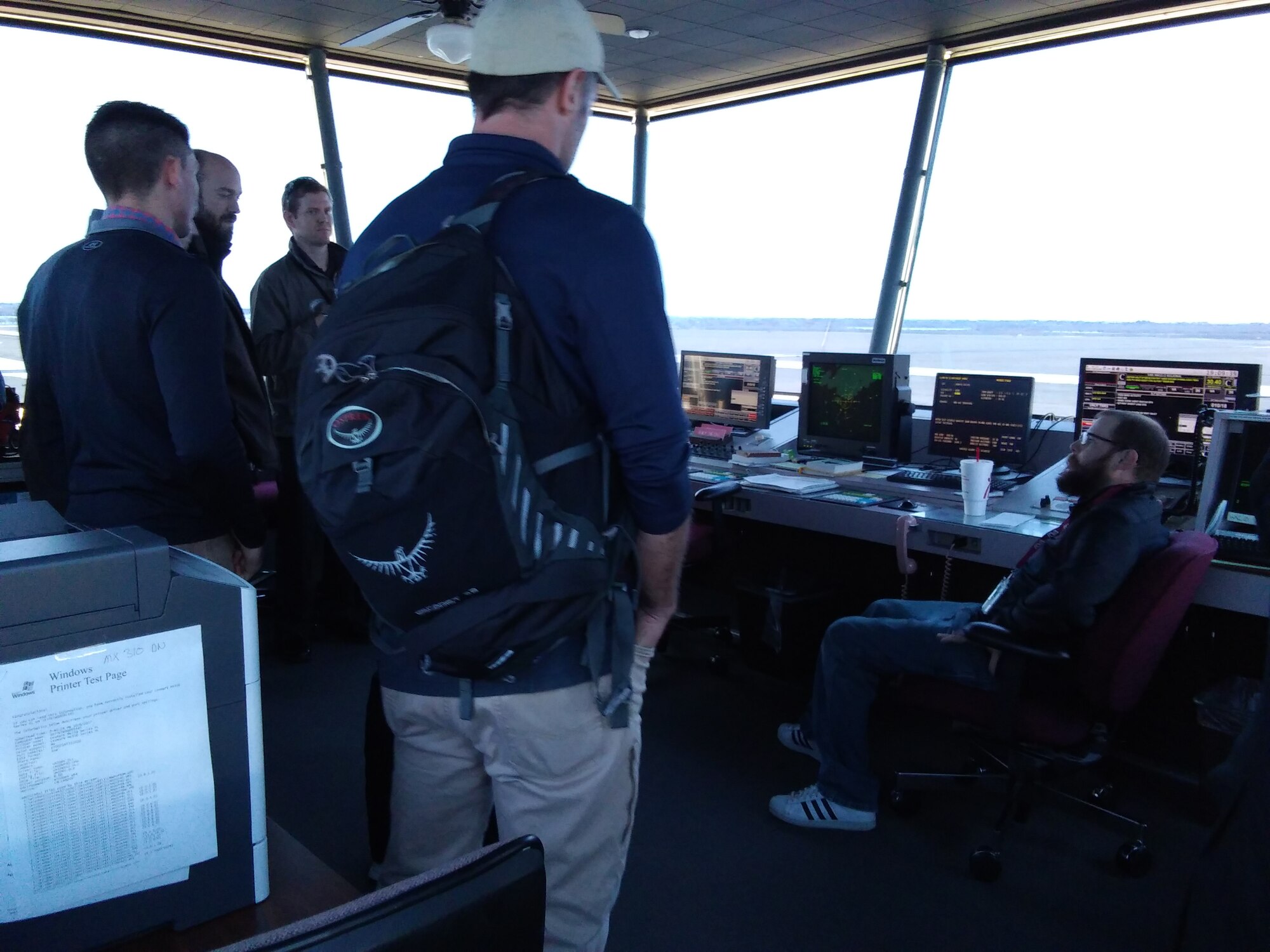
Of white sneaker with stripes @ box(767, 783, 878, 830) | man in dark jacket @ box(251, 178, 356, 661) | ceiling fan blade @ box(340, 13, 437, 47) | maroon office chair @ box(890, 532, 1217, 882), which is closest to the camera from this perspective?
maroon office chair @ box(890, 532, 1217, 882)

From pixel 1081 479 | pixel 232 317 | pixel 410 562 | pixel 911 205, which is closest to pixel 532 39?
pixel 410 562

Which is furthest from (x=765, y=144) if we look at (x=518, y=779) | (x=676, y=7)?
(x=518, y=779)

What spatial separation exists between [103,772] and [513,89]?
2.73 feet

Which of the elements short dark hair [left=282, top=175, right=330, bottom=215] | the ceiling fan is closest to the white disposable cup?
the ceiling fan

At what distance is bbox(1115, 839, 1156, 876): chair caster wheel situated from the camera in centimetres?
223

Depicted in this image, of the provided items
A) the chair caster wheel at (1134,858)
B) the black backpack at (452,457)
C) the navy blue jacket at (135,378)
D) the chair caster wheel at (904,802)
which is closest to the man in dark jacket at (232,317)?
the navy blue jacket at (135,378)

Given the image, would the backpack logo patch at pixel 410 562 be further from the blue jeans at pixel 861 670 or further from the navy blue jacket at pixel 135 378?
the blue jeans at pixel 861 670

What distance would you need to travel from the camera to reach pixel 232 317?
7.86 ft

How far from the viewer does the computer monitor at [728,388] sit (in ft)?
13.5

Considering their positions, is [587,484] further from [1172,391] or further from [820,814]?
[1172,391]

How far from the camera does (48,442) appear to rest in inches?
70.6

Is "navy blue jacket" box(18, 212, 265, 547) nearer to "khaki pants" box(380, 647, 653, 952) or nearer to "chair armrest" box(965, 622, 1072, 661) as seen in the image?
"khaki pants" box(380, 647, 653, 952)

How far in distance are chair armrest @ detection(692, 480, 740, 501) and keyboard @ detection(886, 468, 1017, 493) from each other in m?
0.57

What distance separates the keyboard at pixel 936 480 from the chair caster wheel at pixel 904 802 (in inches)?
43.5
